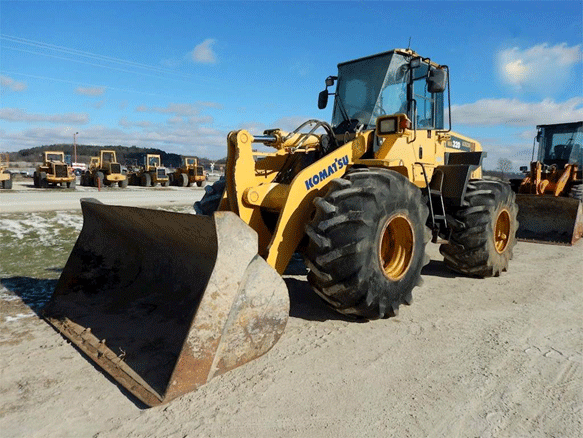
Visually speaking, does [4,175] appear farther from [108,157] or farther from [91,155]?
[91,155]

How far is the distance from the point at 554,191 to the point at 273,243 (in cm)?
965

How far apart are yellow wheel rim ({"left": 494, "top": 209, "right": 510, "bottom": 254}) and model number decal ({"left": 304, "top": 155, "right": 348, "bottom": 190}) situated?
10.5 ft

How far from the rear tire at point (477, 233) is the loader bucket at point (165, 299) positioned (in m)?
3.21

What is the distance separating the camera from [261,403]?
8.81ft

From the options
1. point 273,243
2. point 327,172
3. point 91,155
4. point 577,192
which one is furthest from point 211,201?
point 91,155

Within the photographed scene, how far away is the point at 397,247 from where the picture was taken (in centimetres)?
436

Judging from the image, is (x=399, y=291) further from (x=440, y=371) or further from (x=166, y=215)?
(x=166, y=215)

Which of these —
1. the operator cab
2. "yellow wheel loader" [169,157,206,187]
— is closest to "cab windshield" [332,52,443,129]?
the operator cab

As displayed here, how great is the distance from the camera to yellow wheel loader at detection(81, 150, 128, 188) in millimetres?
27984

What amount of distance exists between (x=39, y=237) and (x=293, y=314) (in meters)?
6.40

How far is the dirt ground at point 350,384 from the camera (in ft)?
8.08

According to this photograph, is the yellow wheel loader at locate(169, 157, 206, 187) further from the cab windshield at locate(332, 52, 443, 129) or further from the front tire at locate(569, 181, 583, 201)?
the cab windshield at locate(332, 52, 443, 129)

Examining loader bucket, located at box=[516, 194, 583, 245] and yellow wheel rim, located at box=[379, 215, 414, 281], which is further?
loader bucket, located at box=[516, 194, 583, 245]

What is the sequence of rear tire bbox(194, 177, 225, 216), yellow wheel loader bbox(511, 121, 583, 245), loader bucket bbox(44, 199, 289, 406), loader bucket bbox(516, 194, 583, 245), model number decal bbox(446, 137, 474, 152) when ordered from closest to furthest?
loader bucket bbox(44, 199, 289, 406) < rear tire bbox(194, 177, 225, 216) < model number decal bbox(446, 137, 474, 152) < loader bucket bbox(516, 194, 583, 245) < yellow wheel loader bbox(511, 121, 583, 245)
